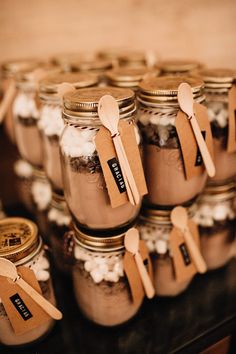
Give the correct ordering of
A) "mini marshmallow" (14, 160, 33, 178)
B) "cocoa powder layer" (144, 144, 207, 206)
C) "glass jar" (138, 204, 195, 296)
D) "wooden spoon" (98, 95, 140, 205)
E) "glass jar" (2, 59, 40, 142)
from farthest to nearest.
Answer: "mini marshmallow" (14, 160, 33, 178), "glass jar" (2, 59, 40, 142), "glass jar" (138, 204, 195, 296), "cocoa powder layer" (144, 144, 207, 206), "wooden spoon" (98, 95, 140, 205)

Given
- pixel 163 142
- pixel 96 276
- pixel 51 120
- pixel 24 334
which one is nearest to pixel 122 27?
pixel 51 120

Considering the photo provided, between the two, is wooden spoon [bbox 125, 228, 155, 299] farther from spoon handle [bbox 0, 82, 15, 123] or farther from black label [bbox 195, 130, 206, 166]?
spoon handle [bbox 0, 82, 15, 123]

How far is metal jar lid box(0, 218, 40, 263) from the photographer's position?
2.29 ft

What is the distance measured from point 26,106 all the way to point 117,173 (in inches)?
18.2

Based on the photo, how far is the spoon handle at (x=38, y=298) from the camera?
0.69 m

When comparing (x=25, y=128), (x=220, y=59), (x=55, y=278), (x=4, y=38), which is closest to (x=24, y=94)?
(x=25, y=128)

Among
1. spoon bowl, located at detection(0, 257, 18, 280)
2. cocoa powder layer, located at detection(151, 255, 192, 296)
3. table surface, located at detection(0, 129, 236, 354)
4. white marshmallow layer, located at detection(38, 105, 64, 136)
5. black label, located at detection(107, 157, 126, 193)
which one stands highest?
white marshmallow layer, located at detection(38, 105, 64, 136)

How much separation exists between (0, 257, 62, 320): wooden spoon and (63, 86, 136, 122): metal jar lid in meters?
0.32

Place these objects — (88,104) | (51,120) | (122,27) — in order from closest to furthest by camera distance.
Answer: (88,104) → (51,120) → (122,27)

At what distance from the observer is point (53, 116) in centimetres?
85

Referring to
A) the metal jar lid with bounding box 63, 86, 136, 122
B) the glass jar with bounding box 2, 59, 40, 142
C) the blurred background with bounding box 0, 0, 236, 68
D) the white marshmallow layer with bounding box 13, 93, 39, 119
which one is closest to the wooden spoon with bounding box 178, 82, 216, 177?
the metal jar lid with bounding box 63, 86, 136, 122

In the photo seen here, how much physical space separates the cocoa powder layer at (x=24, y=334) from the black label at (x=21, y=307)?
0.03 meters

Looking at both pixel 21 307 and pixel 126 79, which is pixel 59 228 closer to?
pixel 21 307

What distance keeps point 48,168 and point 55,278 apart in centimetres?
34
